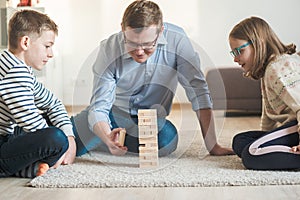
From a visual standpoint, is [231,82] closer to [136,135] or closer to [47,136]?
[136,135]

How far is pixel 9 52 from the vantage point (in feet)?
5.07

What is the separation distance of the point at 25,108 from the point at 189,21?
322 centimetres

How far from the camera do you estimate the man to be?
5.69ft

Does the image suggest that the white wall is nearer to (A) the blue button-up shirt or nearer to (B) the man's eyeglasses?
(A) the blue button-up shirt

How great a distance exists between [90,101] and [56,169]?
0.92ft

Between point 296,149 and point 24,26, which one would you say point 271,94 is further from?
point 24,26

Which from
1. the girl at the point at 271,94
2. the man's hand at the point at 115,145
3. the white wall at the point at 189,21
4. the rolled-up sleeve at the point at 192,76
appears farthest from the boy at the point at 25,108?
the white wall at the point at 189,21

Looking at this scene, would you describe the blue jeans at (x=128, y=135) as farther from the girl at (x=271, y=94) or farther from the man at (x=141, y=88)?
the girl at (x=271, y=94)

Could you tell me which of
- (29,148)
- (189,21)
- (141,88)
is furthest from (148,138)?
(189,21)

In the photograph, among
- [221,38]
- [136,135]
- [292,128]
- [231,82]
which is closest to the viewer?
[292,128]

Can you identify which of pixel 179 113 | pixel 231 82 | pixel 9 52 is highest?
pixel 9 52

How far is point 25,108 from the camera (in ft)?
4.86

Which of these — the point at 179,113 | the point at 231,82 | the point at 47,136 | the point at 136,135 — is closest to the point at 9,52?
the point at 47,136

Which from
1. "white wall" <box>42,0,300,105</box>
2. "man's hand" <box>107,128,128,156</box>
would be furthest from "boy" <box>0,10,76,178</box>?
"white wall" <box>42,0,300,105</box>
